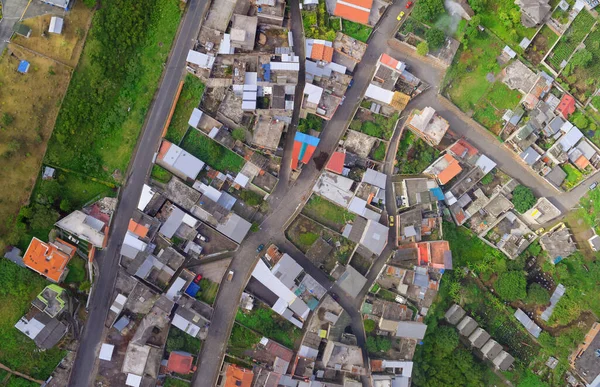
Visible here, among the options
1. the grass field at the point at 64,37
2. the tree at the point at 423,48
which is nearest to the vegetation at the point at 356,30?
the tree at the point at 423,48

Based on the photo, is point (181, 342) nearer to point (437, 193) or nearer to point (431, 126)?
point (437, 193)

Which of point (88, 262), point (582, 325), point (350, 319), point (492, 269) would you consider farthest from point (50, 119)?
point (582, 325)

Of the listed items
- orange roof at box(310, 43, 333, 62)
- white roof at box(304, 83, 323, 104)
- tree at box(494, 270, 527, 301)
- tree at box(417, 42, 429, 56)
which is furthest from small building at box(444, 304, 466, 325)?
orange roof at box(310, 43, 333, 62)

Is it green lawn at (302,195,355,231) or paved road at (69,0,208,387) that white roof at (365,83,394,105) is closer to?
green lawn at (302,195,355,231)

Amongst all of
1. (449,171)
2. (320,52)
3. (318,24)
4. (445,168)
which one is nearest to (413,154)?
(445,168)

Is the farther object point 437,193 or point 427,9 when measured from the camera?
point 427,9

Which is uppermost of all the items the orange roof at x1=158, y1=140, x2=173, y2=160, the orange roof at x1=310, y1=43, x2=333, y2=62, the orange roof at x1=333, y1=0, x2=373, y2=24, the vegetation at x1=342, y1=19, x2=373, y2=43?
the orange roof at x1=333, y1=0, x2=373, y2=24

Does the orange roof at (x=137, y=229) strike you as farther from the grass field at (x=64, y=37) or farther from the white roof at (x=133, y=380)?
the grass field at (x=64, y=37)
